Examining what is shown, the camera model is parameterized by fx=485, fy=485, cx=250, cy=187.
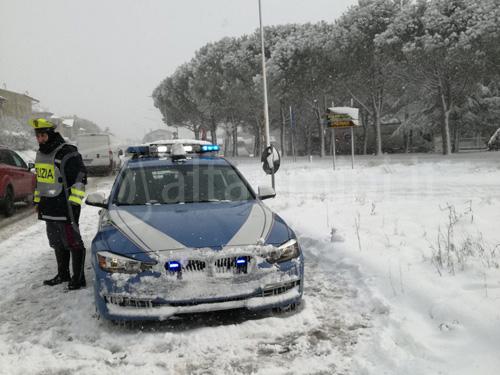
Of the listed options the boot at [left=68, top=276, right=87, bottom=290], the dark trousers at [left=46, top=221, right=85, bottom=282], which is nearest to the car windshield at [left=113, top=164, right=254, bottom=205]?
the dark trousers at [left=46, top=221, right=85, bottom=282]

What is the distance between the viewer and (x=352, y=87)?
34.6 m

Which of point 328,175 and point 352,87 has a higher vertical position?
point 352,87

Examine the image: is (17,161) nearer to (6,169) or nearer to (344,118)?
(6,169)

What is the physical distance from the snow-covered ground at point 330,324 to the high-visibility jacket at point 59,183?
0.89 m

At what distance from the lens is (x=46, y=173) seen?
17.5 feet

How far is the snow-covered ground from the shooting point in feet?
11.2

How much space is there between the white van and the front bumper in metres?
22.2

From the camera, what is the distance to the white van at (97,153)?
25703mm

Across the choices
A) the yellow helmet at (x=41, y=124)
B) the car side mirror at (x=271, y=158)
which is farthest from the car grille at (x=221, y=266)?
the car side mirror at (x=271, y=158)

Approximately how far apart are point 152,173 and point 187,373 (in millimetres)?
2841

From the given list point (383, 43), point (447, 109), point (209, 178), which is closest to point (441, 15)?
point (383, 43)

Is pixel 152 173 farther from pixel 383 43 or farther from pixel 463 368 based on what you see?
pixel 383 43

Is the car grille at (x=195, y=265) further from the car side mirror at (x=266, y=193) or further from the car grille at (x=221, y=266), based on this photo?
the car side mirror at (x=266, y=193)

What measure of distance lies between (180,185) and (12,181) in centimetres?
793
